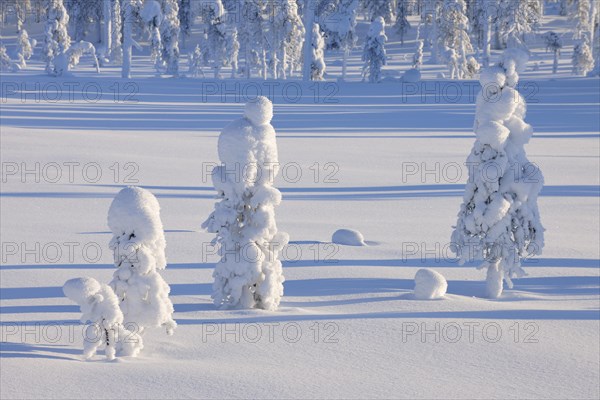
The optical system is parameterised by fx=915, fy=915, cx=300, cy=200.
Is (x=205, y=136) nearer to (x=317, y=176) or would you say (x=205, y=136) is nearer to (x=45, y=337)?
(x=317, y=176)

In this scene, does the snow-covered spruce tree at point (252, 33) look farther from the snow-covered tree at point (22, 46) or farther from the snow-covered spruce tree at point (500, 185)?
the snow-covered spruce tree at point (500, 185)

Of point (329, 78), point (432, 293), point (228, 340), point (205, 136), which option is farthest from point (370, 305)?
point (329, 78)

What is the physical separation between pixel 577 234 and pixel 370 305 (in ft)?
19.3

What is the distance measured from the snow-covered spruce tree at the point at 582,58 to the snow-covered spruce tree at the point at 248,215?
51474 millimetres

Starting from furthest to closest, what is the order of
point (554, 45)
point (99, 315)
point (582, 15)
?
point (582, 15) < point (554, 45) < point (99, 315)

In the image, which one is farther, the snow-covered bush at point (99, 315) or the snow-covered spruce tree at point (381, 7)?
the snow-covered spruce tree at point (381, 7)

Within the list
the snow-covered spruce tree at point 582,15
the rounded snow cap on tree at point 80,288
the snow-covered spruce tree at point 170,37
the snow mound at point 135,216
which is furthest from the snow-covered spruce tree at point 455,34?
the rounded snow cap on tree at point 80,288

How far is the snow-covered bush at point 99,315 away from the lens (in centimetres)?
719

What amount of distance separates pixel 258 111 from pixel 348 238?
4.38 m

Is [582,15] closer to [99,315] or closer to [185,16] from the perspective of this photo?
[185,16]

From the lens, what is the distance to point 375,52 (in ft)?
170

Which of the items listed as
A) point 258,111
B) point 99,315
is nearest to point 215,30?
point 258,111

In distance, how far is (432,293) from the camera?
403 inches

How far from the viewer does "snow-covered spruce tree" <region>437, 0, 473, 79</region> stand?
182ft
